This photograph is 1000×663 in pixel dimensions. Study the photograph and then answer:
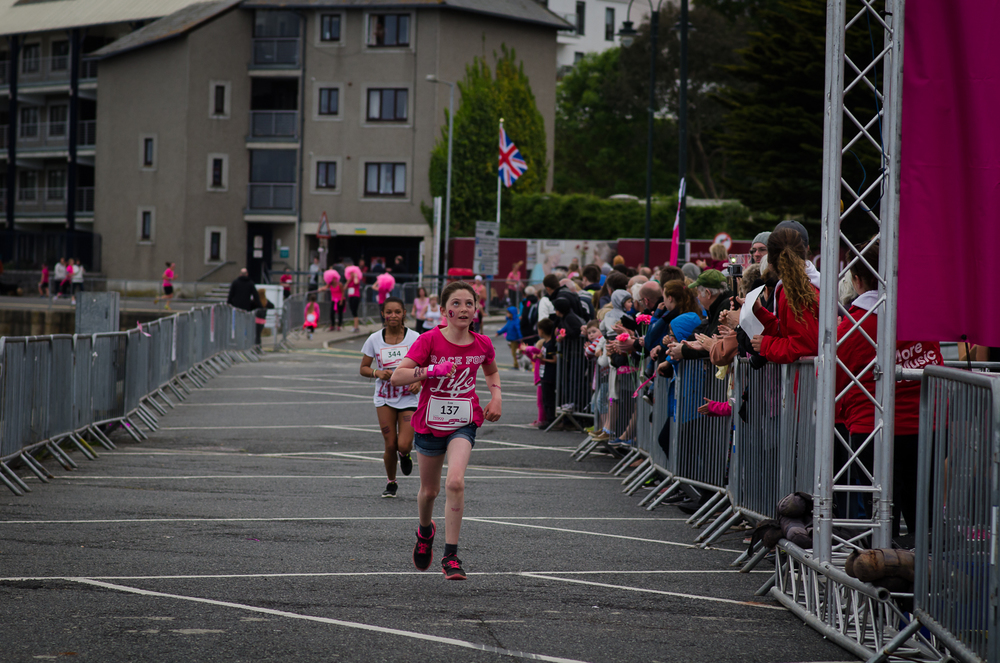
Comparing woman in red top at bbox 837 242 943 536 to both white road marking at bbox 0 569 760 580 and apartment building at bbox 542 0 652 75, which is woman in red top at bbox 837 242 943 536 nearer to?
white road marking at bbox 0 569 760 580

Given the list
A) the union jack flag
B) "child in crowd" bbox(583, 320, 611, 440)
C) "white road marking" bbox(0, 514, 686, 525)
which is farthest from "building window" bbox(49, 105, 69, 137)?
"white road marking" bbox(0, 514, 686, 525)

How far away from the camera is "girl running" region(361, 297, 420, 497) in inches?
437

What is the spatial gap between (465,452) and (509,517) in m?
2.54

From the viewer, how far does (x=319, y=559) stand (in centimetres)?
790

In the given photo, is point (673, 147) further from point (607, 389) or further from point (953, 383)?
point (953, 383)

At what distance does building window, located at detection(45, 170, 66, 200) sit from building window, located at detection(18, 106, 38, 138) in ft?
7.13

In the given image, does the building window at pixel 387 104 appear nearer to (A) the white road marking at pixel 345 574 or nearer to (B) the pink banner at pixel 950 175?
(A) the white road marking at pixel 345 574

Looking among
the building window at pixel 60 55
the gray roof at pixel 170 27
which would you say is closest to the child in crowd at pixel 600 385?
the gray roof at pixel 170 27

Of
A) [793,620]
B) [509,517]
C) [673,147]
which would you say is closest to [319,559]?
[509,517]

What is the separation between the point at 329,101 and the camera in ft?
189

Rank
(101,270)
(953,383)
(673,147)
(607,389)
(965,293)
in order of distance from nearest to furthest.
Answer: (953,383) < (965,293) < (607,389) < (101,270) < (673,147)

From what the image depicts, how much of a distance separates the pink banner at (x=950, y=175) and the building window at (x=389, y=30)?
169 feet

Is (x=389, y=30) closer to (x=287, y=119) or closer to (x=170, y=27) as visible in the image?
(x=287, y=119)

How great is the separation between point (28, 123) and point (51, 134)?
257cm
